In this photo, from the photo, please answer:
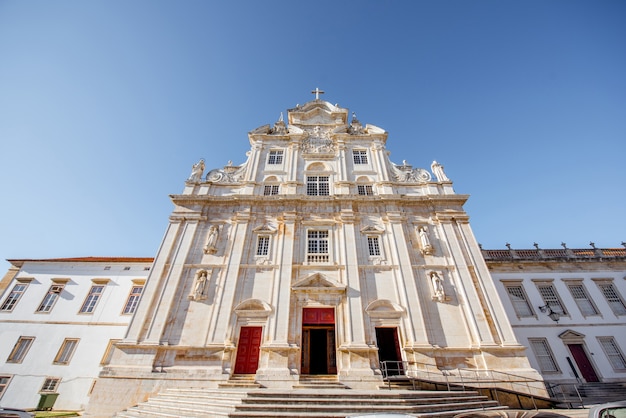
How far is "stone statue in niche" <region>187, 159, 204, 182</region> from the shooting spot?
2045 centimetres

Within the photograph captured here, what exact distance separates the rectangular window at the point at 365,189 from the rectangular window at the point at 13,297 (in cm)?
2505

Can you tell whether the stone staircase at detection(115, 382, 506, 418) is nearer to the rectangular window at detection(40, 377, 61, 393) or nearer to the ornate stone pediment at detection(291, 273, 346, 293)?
the ornate stone pediment at detection(291, 273, 346, 293)

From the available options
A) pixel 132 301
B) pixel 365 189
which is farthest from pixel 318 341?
pixel 132 301

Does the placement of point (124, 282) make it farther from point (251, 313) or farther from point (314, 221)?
point (314, 221)

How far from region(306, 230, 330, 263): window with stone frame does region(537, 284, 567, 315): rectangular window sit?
52.0ft

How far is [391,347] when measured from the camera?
14414mm

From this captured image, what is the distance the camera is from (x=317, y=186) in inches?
816

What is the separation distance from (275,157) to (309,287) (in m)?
11.3

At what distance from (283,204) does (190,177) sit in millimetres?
7546

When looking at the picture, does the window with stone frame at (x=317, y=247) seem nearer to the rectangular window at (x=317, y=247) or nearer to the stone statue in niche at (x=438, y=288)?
the rectangular window at (x=317, y=247)

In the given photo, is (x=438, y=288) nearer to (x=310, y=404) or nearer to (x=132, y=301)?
(x=310, y=404)

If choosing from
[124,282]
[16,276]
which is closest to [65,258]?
[16,276]

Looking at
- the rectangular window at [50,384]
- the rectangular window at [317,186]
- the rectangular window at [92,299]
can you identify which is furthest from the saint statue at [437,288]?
the rectangular window at [50,384]

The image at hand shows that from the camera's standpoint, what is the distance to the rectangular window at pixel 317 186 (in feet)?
67.1
